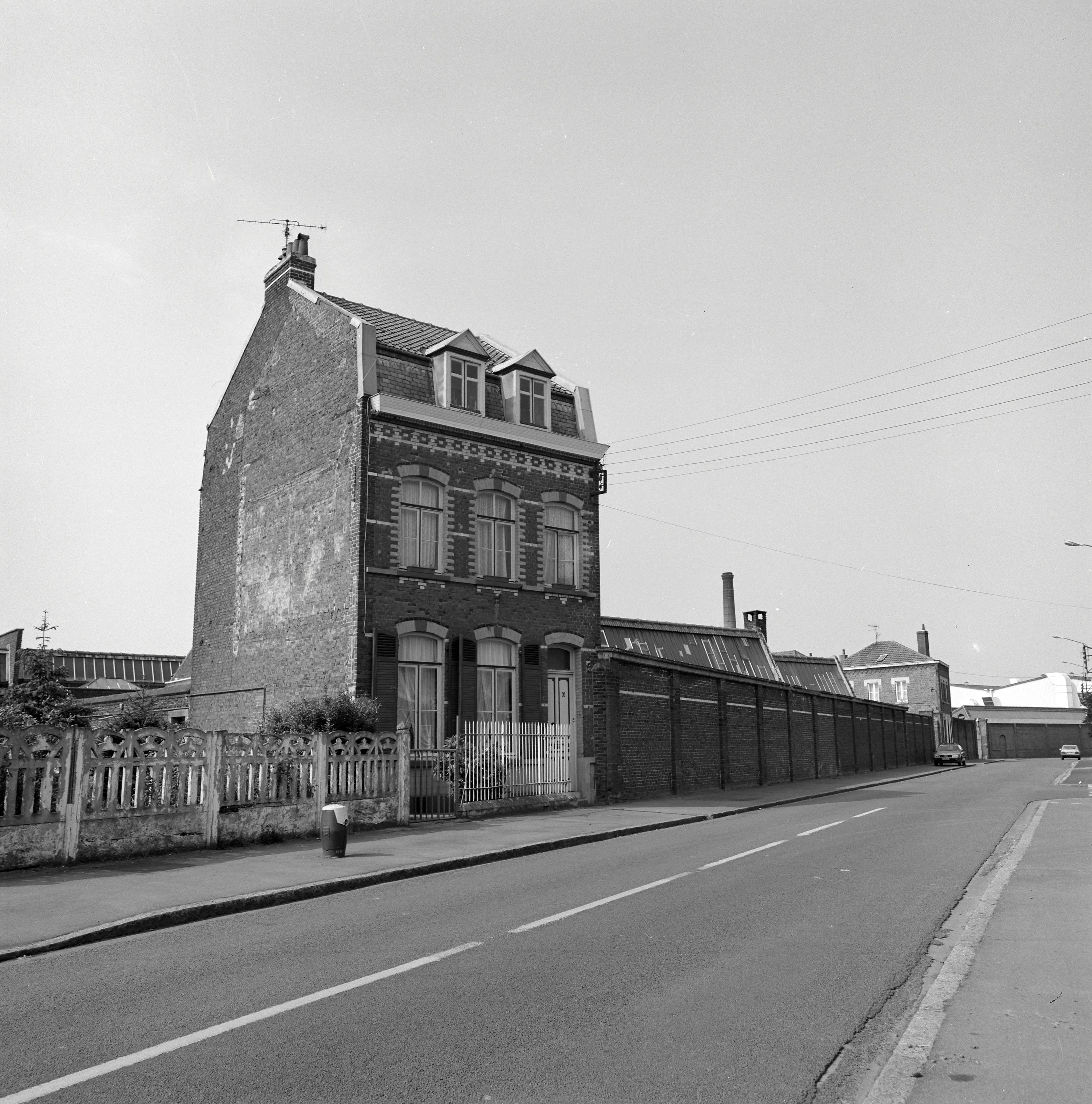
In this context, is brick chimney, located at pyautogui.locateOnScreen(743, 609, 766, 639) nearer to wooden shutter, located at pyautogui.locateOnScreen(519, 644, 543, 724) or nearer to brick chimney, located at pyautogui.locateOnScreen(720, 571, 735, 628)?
brick chimney, located at pyautogui.locateOnScreen(720, 571, 735, 628)

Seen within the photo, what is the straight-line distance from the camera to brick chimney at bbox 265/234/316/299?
28547mm

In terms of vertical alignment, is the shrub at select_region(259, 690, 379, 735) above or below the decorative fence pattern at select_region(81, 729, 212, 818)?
above

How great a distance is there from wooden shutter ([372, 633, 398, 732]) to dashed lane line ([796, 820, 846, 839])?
29.8ft

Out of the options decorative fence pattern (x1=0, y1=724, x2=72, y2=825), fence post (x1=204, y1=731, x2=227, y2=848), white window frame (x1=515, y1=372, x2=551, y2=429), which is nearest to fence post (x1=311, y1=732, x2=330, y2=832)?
fence post (x1=204, y1=731, x2=227, y2=848)

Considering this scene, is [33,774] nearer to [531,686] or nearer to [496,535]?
[531,686]

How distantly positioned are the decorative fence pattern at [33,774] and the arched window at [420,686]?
32.6ft

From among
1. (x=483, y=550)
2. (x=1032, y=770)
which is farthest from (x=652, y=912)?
(x=1032, y=770)

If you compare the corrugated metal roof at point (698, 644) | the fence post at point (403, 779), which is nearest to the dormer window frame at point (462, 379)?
the fence post at point (403, 779)

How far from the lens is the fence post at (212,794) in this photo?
1549 cm

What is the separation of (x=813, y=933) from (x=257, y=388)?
23.8m

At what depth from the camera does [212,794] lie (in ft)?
51.0

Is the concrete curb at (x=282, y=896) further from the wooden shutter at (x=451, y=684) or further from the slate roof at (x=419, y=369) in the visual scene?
the slate roof at (x=419, y=369)

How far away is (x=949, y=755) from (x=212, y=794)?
54004 mm

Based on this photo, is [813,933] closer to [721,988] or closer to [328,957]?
[721,988]
